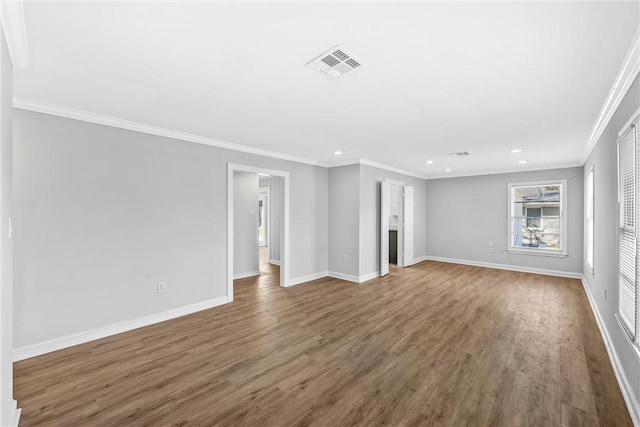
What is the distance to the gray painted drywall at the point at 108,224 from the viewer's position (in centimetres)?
268

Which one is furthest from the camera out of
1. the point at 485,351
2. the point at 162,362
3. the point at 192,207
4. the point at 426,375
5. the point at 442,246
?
the point at 442,246

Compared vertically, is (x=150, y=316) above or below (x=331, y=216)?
below

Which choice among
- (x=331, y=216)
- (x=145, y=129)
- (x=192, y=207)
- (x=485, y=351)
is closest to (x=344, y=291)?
(x=331, y=216)

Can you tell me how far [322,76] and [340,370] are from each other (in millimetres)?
2461

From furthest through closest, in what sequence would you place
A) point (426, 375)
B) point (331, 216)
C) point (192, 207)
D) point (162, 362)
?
point (331, 216), point (192, 207), point (162, 362), point (426, 375)

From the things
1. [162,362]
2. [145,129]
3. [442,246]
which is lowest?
[162,362]

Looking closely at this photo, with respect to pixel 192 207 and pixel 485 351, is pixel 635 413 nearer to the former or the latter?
pixel 485 351

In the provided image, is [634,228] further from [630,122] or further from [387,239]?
[387,239]

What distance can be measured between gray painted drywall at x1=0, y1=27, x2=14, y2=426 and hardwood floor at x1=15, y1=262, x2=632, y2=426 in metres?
0.41

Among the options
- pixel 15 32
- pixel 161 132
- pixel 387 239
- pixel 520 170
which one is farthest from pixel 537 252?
pixel 15 32

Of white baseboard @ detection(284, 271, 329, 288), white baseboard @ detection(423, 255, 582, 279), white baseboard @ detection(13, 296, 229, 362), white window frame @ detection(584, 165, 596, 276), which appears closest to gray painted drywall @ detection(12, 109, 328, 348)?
white baseboard @ detection(13, 296, 229, 362)

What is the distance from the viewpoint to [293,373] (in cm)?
240

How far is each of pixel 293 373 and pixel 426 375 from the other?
114 centimetres

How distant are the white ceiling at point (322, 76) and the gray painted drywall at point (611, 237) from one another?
0.27m
